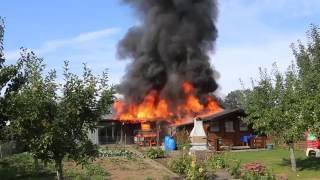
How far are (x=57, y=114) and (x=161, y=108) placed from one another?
177 feet

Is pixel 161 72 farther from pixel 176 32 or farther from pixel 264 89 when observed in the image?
pixel 264 89

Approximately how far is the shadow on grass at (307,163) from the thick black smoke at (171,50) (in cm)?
4172

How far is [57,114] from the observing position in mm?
14922

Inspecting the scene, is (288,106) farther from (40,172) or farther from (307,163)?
(40,172)

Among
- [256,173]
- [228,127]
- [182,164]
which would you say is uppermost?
[228,127]

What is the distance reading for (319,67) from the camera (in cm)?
2528

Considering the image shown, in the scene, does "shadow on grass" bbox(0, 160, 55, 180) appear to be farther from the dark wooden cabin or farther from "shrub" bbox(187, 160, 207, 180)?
the dark wooden cabin

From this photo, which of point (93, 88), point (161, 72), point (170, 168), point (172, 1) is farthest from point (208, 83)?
point (93, 88)

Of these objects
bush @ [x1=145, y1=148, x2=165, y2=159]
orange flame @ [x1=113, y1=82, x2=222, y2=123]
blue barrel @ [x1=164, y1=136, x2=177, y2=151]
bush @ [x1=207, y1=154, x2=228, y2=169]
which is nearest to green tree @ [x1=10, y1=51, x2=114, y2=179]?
bush @ [x1=207, y1=154, x2=228, y2=169]

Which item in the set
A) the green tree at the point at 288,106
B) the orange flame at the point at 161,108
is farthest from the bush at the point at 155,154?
the orange flame at the point at 161,108

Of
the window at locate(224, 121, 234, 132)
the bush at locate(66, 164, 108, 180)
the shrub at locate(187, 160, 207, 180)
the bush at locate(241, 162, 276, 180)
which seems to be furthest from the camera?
the window at locate(224, 121, 234, 132)

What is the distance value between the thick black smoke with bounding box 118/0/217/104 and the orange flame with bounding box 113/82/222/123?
33.0 inches

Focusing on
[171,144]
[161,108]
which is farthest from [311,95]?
[161,108]

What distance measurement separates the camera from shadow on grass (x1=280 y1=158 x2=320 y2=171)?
23237 mm
